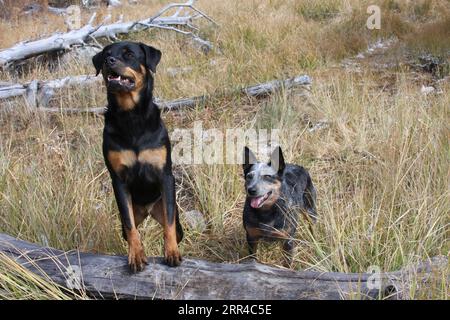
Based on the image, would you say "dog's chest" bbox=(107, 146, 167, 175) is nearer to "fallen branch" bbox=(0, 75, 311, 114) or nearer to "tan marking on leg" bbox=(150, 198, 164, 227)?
"tan marking on leg" bbox=(150, 198, 164, 227)

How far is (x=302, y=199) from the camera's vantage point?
4305 millimetres

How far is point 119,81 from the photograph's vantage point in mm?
3119

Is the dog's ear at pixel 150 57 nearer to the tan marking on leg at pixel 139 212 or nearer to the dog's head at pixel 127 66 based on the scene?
the dog's head at pixel 127 66

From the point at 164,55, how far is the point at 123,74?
6.04 m

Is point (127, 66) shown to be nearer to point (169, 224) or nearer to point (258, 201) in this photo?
point (169, 224)

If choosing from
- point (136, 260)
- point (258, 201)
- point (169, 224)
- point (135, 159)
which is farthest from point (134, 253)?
point (258, 201)

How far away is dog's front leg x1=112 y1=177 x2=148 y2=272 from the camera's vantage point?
10.0 feet

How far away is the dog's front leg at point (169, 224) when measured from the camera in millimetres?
3084

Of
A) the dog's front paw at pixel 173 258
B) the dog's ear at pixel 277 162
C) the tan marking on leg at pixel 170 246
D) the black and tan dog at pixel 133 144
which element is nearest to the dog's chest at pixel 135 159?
the black and tan dog at pixel 133 144

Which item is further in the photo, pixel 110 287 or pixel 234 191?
pixel 234 191

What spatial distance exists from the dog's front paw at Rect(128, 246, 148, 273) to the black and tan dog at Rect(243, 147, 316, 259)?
40.2 inches

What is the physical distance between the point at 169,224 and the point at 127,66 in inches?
38.1
